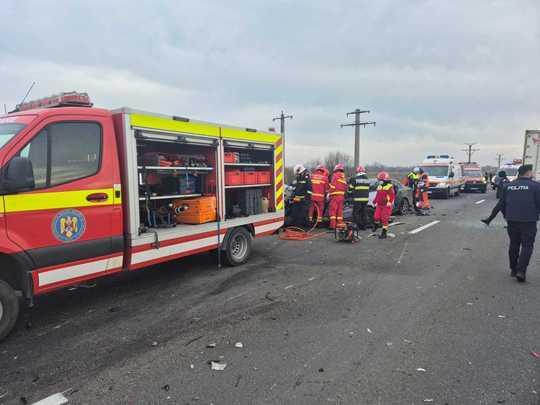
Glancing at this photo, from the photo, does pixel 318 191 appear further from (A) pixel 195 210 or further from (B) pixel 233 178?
(A) pixel 195 210

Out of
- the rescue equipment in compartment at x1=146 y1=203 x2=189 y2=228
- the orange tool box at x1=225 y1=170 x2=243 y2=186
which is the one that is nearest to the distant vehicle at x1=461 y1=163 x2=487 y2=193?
the orange tool box at x1=225 y1=170 x2=243 y2=186

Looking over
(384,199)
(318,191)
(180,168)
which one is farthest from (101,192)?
(384,199)

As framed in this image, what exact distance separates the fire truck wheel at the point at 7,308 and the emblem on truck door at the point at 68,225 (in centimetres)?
66

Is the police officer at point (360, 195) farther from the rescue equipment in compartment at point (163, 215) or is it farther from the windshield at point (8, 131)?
the windshield at point (8, 131)

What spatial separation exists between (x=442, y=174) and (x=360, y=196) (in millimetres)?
14995

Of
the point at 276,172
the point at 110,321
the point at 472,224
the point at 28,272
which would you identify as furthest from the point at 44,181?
the point at 472,224

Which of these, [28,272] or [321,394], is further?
[28,272]

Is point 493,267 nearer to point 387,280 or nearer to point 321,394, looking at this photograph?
point 387,280

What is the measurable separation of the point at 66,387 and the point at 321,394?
2021 mm

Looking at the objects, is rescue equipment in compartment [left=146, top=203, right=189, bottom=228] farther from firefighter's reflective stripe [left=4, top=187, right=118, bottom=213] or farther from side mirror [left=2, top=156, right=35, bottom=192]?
side mirror [left=2, top=156, right=35, bottom=192]

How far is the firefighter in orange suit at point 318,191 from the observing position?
1070 centimetres

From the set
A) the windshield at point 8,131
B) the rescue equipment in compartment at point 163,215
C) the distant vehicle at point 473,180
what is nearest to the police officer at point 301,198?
the rescue equipment in compartment at point 163,215

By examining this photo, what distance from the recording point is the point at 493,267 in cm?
656

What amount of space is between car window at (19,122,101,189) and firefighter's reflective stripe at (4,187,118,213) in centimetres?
12
